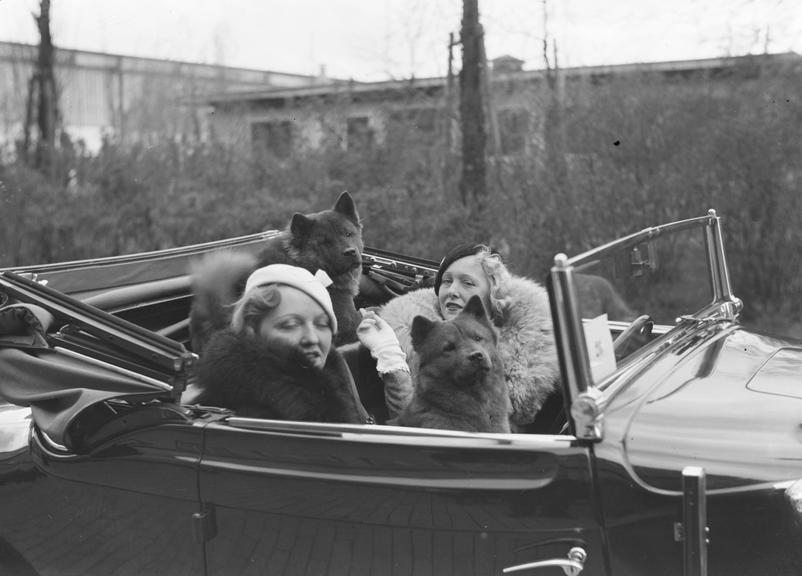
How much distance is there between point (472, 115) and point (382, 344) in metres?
6.88

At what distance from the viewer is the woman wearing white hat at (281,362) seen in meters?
2.53

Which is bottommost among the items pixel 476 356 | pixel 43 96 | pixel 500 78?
pixel 476 356

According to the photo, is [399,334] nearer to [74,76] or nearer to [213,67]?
[74,76]

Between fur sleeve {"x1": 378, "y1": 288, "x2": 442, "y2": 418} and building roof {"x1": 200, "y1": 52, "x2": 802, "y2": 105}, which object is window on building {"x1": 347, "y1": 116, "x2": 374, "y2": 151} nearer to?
building roof {"x1": 200, "y1": 52, "x2": 802, "y2": 105}

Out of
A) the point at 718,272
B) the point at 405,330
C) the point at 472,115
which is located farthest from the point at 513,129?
the point at 405,330

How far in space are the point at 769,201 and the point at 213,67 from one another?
9092 millimetres

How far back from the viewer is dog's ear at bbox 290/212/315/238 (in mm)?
3871

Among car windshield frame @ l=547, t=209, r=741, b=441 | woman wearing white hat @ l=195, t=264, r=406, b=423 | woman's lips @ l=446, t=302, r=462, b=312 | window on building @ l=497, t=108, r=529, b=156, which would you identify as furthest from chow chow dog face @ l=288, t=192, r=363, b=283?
window on building @ l=497, t=108, r=529, b=156

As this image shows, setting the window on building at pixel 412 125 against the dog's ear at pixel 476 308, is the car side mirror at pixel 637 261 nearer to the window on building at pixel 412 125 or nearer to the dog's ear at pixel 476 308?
the dog's ear at pixel 476 308

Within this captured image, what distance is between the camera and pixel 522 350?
3.03 meters

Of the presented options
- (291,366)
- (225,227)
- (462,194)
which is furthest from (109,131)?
(291,366)

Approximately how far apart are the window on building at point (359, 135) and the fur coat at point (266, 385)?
8.58 m

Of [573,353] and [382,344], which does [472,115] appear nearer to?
[382,344]

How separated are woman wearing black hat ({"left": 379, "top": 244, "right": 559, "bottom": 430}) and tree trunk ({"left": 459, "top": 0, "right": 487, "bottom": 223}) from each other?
19.9 ft
